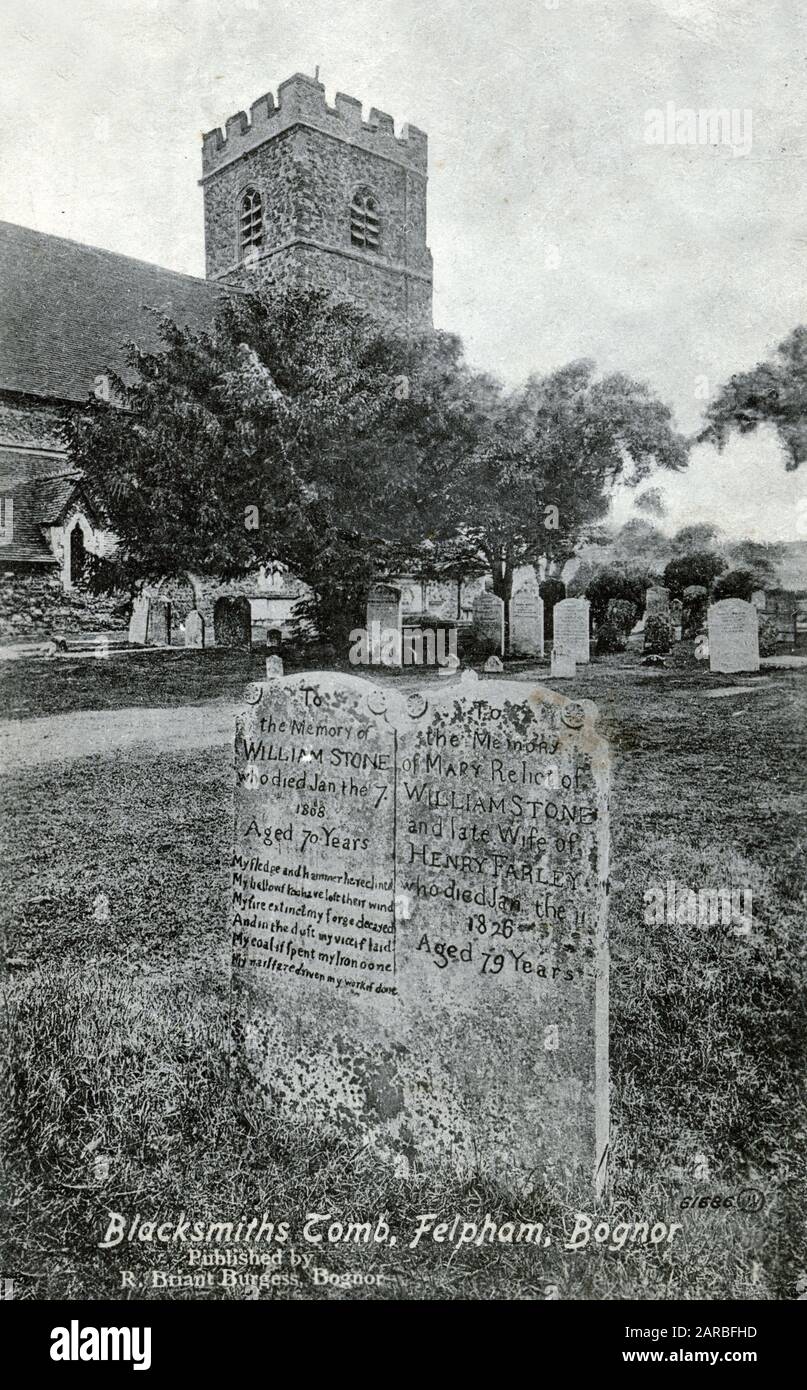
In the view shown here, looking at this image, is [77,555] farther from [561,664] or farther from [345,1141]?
[345,1141]

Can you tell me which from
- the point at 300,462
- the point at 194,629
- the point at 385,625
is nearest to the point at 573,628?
the point at 385,625

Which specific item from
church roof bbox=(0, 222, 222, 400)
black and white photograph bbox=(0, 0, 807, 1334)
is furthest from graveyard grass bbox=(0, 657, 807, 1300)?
church roof bbox=(0, 222, 222, 400)

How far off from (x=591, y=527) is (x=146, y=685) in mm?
2556

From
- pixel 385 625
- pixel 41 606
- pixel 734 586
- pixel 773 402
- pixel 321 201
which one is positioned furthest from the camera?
pixel 321 201

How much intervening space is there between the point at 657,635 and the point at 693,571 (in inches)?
14.6

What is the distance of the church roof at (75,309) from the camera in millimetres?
4293

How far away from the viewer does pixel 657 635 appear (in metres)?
4.09

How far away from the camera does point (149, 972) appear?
406 cm

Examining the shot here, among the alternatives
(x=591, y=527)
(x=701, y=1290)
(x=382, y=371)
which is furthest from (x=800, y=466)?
(x=701, y=1290)

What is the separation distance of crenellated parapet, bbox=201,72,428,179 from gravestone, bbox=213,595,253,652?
2150mm

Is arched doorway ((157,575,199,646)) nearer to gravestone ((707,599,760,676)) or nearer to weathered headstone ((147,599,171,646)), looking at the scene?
weathered headstone ((147,599,171,646))

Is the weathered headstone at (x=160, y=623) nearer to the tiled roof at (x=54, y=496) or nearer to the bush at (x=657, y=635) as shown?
the tiled roof at (x=54, y=496)

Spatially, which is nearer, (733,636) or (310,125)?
(733,636)
